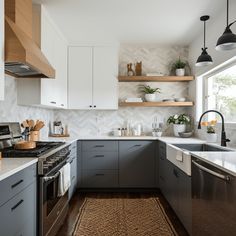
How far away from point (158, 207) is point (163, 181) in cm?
39

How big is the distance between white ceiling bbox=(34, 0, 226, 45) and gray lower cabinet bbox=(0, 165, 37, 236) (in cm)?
195

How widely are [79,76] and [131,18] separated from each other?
4.55ft

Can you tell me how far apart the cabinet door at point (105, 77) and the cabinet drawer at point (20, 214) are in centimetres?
230

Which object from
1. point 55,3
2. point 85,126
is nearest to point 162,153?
point 85,126

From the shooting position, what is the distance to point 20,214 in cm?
154

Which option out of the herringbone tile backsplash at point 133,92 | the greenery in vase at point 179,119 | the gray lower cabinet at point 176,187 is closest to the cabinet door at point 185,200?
the gray lower cabinet at point 176,187

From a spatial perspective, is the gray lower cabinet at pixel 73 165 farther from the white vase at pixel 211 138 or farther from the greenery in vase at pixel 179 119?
the white vase at pixel 211 138

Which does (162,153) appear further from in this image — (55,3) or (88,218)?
(55,3)

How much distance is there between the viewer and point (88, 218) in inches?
106

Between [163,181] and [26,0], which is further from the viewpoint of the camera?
[163,181]

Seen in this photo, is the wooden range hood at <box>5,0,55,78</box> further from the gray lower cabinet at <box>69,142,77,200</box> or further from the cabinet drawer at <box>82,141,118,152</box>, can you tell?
the cabinet drawer at <box>82,141,118,152</box>

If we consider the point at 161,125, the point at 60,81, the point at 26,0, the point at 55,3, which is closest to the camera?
the point at 26,0

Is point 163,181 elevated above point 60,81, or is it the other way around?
point 60,81

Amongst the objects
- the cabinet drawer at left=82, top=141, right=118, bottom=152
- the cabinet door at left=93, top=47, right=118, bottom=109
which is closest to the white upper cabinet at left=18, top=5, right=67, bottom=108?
the cabinet door at left=93, top=47, right=118, bottom=109
